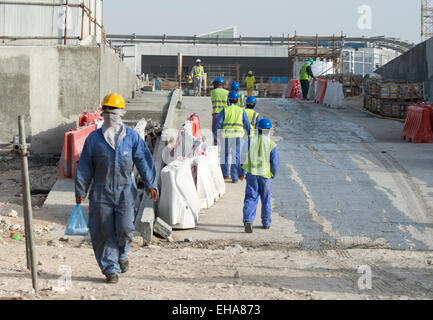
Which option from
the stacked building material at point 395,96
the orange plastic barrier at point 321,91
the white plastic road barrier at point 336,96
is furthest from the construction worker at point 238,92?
the orange plastic barrier at point 321,91

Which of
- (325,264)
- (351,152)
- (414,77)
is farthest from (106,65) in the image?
(414,77)

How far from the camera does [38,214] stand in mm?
10406

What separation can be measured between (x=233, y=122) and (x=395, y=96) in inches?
458

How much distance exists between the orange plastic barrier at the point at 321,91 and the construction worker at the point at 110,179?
21.5 m

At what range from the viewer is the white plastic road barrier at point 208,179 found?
11070mm

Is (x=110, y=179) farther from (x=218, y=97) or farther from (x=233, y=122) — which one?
(x=218, y=97)

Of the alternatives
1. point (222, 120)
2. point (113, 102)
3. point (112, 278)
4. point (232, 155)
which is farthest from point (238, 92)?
point (112, 278)

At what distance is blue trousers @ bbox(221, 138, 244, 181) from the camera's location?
13.1 m

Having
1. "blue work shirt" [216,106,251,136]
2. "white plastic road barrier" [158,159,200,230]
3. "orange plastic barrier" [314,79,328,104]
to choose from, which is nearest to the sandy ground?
"white plastic road barrier" [158,159,200,230]

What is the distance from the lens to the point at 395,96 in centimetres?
2302

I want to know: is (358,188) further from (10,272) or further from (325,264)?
(10,272)

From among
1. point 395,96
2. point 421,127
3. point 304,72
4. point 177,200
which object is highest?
point 304,72

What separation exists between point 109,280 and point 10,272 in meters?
1.07

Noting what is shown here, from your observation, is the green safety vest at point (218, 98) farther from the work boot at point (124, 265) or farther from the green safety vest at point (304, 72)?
the green safety vest at point (304, 72)
